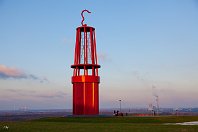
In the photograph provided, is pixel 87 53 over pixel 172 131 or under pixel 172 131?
over

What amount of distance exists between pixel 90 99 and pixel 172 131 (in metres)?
30.2

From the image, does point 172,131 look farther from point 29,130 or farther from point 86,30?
point 86,30

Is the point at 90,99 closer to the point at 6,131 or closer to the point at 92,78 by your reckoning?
the point at 92,78

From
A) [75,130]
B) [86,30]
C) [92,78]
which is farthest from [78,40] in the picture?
[75,130]

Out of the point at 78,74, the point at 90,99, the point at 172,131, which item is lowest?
the point at 172,131

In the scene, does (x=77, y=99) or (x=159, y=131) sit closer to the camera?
(x=159, y=131)

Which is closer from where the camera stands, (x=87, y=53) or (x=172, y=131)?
(x=172, y=131)

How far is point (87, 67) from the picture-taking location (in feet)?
190

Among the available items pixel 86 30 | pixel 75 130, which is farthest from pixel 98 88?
pixel 75 130

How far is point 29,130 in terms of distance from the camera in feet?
92.0

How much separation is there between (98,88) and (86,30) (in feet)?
31.1

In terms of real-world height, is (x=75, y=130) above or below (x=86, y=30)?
below

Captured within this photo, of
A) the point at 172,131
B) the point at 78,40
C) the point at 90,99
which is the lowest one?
the point at 172,131

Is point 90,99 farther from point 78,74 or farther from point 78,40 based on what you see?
point 78,40
